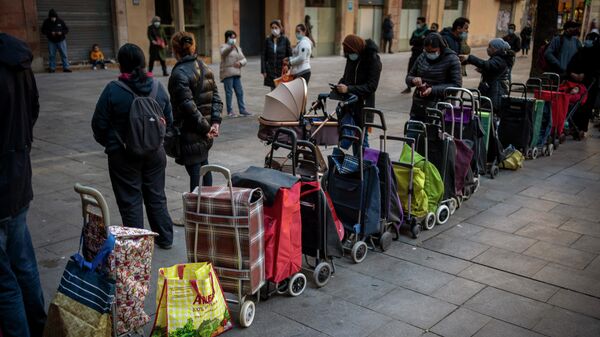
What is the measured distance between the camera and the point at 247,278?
4.06 meters

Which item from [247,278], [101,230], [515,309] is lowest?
[515,309]

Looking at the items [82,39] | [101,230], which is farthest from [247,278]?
[82,39]

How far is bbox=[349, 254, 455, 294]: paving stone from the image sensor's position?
4860 mm

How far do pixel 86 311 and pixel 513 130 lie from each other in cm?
692

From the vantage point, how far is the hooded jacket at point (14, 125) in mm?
3307

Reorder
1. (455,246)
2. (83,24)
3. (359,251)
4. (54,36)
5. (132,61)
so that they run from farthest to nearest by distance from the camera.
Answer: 1. (83,24)
2. (54,36)
3. (455,246)
4. (359,251)
5. (132,61)

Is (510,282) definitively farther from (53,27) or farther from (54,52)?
(54,52)

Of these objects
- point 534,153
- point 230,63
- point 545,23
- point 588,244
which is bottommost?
point 588,244

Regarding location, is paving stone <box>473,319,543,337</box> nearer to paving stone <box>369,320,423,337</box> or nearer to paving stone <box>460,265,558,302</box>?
paving stone <box>369,320,423,337</box>

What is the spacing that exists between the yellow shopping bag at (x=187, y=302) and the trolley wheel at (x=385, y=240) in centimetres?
206

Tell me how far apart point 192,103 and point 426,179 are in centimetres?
243

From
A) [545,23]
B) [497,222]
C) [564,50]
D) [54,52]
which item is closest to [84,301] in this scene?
[497,222]

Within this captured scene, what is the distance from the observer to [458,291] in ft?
15.6

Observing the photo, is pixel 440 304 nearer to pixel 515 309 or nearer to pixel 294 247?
pixel 515 309
